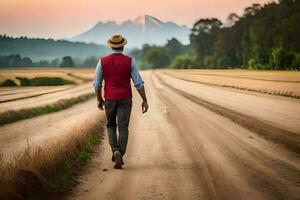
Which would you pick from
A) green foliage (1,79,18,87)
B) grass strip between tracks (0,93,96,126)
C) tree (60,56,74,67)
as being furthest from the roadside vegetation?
tree (60,56,74,67)

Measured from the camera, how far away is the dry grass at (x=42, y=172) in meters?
7.04

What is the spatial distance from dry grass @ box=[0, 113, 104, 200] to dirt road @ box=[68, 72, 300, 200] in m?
0.30

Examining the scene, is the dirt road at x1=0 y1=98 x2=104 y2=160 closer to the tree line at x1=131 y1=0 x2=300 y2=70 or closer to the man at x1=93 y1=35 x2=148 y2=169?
the man at x1=93 y1=35 x2=148 y2=169

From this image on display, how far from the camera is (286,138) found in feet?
45.9

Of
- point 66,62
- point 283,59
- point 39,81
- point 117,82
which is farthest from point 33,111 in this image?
point 66,62

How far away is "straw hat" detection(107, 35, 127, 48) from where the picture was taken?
9648 mm

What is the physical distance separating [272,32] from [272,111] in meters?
79.4

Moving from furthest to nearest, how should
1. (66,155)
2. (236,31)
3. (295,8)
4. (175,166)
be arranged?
(236,31) < (295,8) < (66,155) < (175,166)

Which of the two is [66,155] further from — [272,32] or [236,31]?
[236,31]

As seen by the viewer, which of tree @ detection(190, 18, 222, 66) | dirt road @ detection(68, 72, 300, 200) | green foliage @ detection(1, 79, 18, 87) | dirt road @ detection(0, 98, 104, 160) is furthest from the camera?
tree @ detection(190, 18, 222, 66)

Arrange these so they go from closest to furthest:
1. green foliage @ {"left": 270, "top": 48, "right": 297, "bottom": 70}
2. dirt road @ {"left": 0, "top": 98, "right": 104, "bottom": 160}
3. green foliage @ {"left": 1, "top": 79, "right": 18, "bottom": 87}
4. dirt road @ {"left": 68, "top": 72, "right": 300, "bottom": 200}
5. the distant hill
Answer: dirt road @ {"left": 68, "top": 72, "right": 300, "bottom": 200} < dirt road @ {"left": 0, "top": 98, "right": 104, "bottom": 160} < green foliage @ {"left": 1, "top": 79, "right": 18, "bottom": 87} < green foliage @ {"left": 270, "top": 48, "right": 297, "bottom": 70} < the distant hill

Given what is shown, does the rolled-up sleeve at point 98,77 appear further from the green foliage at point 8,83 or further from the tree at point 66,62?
the tree at point 66,62

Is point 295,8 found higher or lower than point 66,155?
higher

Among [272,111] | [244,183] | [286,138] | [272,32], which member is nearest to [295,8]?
[272,32]
